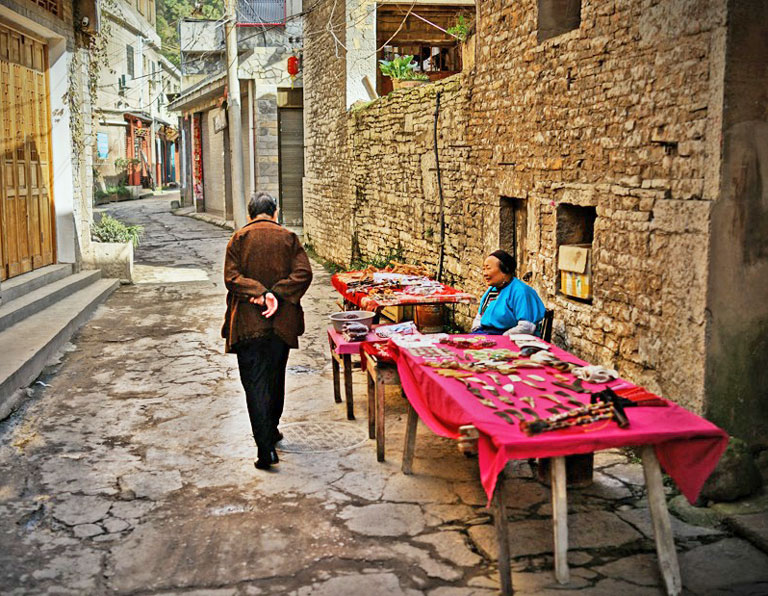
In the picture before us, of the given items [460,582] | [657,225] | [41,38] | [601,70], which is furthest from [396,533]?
[41,38]

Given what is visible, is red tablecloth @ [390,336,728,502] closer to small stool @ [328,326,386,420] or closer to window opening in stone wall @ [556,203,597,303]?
small stool @ [328,326,386,420]

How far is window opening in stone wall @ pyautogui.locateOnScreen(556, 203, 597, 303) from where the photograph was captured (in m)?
6.64

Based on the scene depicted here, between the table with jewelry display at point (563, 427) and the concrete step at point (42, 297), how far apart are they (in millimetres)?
5842

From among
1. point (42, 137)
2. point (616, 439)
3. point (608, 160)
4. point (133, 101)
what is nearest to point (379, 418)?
point (616, 439)

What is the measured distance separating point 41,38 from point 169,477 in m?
8.39

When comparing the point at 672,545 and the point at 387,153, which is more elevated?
the point at 387,153

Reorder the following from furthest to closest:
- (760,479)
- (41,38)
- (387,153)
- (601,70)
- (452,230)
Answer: (387,153) < (41,38) < (452,230) < (601,70) < (760,479)

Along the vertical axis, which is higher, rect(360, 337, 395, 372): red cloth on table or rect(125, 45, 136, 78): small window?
rect(125, 45, 136, 78): small window

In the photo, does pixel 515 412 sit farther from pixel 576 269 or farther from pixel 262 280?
pixel 576 269

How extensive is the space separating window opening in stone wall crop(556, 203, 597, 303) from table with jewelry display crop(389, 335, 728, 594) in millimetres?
1970

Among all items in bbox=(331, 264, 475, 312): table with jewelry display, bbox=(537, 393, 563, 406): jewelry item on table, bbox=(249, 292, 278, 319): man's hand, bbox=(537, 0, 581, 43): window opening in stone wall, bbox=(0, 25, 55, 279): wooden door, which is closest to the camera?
bbox=(537, 393, 563, 406): jewelry item on table

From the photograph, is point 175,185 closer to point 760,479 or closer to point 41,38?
point 41,38

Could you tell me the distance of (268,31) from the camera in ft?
77.0

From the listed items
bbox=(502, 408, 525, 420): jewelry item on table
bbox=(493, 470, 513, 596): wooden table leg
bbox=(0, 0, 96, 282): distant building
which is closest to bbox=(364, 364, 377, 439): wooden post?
bbox=(502, 408, 525, 420): jewelry item on table
